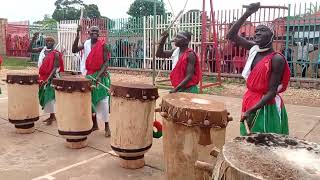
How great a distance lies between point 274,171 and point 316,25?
972cm

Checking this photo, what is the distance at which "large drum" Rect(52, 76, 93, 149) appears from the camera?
4.30 meters

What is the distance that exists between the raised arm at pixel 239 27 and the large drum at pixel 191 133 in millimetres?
904

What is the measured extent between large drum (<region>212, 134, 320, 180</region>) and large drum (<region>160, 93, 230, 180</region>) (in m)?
0.60

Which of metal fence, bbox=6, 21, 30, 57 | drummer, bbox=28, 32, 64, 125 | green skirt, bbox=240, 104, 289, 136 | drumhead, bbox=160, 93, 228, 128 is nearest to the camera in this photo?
drumhead, bbox=160, 93, 228, 128

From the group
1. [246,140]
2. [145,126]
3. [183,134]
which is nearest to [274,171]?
[246,140]

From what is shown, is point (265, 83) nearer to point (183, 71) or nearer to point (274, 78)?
point (274, 78)

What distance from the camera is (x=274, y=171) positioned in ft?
4.87

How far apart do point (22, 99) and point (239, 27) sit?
3397 millimetres

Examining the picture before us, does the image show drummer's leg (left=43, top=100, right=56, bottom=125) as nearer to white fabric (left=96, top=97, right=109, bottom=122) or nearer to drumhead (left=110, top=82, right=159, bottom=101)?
white fabric (left=96, top=97, right=109, bottom=122)

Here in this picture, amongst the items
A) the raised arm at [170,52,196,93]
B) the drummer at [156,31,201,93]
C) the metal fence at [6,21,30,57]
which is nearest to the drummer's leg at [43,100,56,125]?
the drummer at [156,31,201,93]

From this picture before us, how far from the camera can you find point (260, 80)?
2939 millimetres

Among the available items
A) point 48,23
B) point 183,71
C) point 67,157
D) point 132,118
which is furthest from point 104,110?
point 48,23

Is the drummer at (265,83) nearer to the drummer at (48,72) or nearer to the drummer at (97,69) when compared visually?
the drummer at (97,69)

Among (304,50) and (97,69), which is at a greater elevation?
(304,50)
